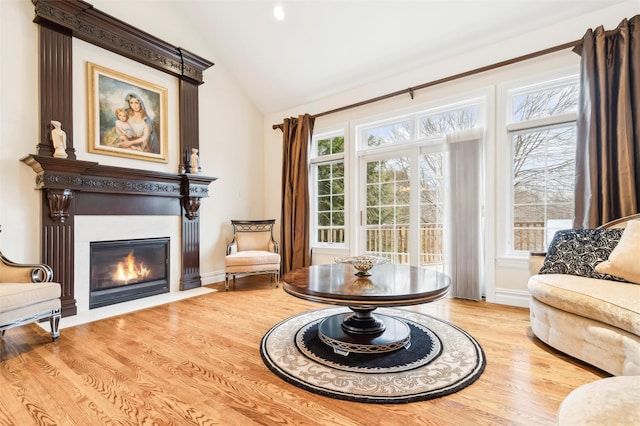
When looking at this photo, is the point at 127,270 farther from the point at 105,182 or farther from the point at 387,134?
the point at 387,134

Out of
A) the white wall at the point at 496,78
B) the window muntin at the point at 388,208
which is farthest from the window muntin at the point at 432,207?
the white wall at the point at 496,78

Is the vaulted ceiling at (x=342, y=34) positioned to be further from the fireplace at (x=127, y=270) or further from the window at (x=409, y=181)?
the fireplace at (x=127, y=270)

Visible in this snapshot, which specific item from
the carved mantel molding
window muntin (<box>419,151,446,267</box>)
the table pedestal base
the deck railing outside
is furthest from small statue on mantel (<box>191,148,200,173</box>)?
window muntin (<box>419,151,446,267</box>)

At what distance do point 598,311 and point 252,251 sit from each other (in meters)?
3.94

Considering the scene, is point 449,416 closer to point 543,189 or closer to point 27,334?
point 543,189

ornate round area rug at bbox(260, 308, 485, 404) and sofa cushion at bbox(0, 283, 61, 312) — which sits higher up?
sofa cushion at bbox(0, 283, 61, 312)

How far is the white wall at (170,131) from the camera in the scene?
278cm

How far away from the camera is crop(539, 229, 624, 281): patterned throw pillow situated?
2.37 meters

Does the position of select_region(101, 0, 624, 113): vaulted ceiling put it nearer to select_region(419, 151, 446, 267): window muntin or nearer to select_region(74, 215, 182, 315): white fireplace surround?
select_region(419, 151, 446, 267): window muntin

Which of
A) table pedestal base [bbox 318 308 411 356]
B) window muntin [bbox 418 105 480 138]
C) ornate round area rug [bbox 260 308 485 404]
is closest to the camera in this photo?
ornate round area rug [bbox 260 308 485 404]

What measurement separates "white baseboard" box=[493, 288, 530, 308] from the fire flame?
432cm

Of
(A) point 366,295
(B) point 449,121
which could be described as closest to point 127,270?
(A) point 366,295

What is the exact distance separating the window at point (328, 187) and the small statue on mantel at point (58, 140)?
10.6 feet

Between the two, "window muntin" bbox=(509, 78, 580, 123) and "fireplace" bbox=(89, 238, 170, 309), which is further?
"fireplace" bbox=(89, 238, 170, 309)
